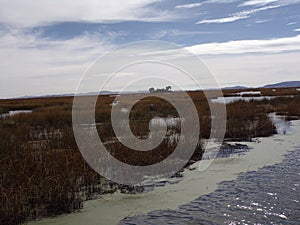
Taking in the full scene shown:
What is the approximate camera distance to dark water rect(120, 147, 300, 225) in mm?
6578

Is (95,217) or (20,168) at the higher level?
(20,168)

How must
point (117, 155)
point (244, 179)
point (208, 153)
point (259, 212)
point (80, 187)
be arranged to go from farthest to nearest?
1. point (208, 153)
2. point (117, 155)
3. point (244, 179)
4. point (80, 187)
5. point (259, 212)

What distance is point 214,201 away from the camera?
24.8ft

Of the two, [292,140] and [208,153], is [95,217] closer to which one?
[208,153]

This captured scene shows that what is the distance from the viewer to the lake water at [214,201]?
21.9 ft

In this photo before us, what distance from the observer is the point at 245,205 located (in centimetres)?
723

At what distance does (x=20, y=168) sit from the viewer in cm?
785

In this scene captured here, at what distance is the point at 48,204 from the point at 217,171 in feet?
16.1

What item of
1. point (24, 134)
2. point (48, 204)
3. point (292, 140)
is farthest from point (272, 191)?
point (24, 134)

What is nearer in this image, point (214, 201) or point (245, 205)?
point (245, 205)

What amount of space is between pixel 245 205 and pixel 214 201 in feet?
2.12

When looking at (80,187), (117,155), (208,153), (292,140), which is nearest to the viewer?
(80,187)

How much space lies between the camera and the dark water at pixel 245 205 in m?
6.58

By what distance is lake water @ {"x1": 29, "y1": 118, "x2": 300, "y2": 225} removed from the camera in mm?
6664
